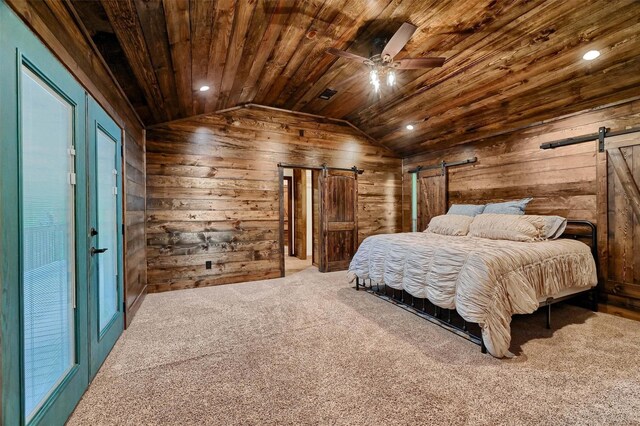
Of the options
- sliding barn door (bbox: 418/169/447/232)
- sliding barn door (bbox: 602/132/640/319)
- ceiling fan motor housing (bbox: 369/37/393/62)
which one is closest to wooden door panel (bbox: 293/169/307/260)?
sliding barn door (bbox: 418/169/447/232)

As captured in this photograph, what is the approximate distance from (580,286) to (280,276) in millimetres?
3793

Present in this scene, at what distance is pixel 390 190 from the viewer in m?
5.84

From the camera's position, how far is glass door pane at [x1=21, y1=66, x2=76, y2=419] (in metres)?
1.25

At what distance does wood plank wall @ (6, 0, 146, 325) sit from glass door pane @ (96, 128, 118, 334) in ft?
0.85

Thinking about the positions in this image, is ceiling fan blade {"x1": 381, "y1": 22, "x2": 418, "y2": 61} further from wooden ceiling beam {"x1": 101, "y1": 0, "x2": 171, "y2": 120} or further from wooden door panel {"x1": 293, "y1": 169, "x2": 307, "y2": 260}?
wooden door panel {"x1": 293, "y1": 169, "x2": 307, "y2": 260}

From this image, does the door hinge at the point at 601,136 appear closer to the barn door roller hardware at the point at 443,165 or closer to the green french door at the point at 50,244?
the barn door roller hardware at the point at 443,165

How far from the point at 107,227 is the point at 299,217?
476 centimetres

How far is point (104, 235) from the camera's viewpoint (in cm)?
228

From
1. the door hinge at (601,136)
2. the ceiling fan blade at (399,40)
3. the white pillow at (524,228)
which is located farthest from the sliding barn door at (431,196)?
the ceiling fan blade at (399,40)

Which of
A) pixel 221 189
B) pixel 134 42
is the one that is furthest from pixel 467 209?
pixel 134 42

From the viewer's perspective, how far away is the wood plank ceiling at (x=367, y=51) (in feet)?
6.72

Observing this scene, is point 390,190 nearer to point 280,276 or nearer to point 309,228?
point 309,228

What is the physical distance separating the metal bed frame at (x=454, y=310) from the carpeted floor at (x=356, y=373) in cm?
11

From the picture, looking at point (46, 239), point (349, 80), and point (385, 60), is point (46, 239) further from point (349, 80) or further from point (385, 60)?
point (349, 80)
